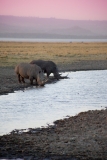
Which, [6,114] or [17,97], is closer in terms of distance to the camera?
[6,114]

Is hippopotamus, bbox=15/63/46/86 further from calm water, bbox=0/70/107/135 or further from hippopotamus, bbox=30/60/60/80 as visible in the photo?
hippopotamus, bbox=30/60/60/80

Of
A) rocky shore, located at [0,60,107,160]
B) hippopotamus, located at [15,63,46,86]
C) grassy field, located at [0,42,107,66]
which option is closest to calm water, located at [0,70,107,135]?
hippopotamus, located at [15,63,46,86]

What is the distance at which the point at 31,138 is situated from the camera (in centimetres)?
1184

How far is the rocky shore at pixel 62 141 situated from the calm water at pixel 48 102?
1.00 meters

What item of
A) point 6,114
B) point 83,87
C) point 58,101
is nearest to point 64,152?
point 6,114

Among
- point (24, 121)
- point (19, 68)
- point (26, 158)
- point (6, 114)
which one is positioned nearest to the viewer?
point (26, 158)

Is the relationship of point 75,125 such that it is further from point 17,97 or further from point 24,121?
point 17,97

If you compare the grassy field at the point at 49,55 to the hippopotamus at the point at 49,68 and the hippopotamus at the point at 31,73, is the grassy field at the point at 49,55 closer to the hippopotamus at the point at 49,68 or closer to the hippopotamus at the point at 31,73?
the hippopotamus at the point at 49,68

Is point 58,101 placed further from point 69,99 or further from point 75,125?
point 75,125

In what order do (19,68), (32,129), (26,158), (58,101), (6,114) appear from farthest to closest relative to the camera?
(19,68) < (58,101) < (6,114) < (32,129) < (26,158)

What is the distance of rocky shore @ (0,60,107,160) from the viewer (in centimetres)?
1041

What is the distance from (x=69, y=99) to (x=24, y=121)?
5516mm

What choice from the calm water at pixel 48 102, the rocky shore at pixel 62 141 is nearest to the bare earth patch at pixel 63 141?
the rocky shore at pixel 62 141

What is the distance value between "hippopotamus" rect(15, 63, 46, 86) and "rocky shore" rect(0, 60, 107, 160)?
1075 centimetres
